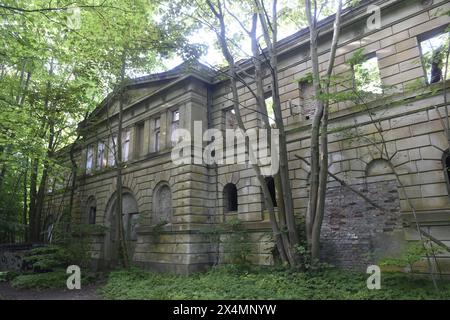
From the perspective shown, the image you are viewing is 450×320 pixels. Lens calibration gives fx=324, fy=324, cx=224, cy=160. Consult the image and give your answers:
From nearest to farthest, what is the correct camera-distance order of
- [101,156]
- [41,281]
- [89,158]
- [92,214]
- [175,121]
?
1. [41,281]
2. [175,121]
3. [92,214]
4. [101,156]
5. [89,158]

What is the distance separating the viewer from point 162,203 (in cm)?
1596

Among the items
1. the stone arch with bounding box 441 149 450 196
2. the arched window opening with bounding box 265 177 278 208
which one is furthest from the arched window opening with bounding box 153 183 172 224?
the stone arch with bounding box 441 149 450 196

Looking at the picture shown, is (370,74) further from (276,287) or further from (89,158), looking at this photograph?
(89,158)

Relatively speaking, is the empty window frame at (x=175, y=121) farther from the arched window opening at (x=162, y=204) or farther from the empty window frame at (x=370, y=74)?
the empty window frame at (x=370, y=74)

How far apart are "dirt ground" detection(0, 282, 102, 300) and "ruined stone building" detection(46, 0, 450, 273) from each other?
326 cm

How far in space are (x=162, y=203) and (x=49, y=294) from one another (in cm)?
597

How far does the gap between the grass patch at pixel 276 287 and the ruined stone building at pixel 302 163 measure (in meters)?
1.15

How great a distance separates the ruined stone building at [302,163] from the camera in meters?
9.86

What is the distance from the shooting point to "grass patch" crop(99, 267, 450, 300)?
321 inches

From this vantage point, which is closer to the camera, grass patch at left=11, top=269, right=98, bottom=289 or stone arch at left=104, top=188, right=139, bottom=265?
grass patch at left=11, top=269, right=98, bottom=289

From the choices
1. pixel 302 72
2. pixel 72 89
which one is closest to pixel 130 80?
pixel 72 89

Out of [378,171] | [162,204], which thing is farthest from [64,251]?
[378,171]

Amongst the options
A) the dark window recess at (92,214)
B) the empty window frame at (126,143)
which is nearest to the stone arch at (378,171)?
the empty window frame at (126,143)

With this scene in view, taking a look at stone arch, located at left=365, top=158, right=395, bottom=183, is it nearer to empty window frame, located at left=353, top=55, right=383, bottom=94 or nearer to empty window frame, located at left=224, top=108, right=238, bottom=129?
empty window frame, located at left=353, top=55, right=383, bottom=94
